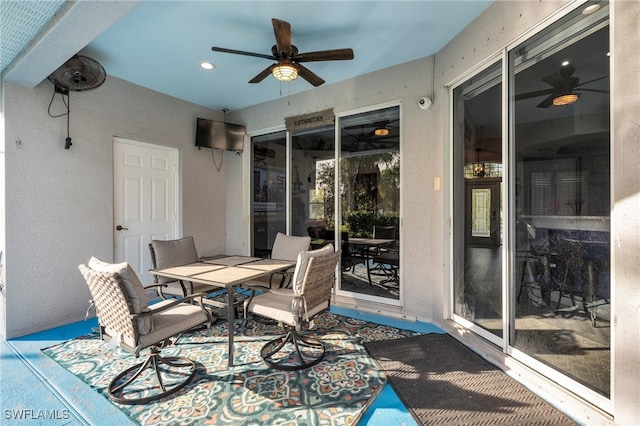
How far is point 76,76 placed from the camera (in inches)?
121

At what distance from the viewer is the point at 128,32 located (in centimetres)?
276

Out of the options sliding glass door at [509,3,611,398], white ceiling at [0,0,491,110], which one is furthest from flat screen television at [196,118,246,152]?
sliding glass door at [509,3,611,398]

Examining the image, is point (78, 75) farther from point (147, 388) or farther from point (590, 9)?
point (590, 9)

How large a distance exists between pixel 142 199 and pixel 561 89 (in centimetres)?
484

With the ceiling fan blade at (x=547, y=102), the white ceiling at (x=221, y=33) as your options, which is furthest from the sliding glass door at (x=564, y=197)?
the white ceiling at (x=221, y=33)

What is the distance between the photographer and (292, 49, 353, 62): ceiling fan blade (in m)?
2.55

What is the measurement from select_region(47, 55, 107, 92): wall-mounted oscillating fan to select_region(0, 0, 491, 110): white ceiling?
0.15 meters

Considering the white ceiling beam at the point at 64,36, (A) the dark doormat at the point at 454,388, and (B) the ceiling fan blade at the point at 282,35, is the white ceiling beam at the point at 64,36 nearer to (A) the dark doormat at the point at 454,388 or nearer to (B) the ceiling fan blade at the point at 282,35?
(B) the ceiling fan blade at the point at 282,35

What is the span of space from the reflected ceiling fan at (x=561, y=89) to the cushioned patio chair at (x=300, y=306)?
207cm

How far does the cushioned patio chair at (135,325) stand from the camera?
6.01 ft

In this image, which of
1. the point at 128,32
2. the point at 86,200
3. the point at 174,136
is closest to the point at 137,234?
the point at 86,200

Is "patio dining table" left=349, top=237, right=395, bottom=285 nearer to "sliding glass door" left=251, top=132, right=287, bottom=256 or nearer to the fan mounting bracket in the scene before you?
"sliding glass door" left=251, top=132, right=287, bottom=256

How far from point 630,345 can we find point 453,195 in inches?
71.6

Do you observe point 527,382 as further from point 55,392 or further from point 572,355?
point 55,392
